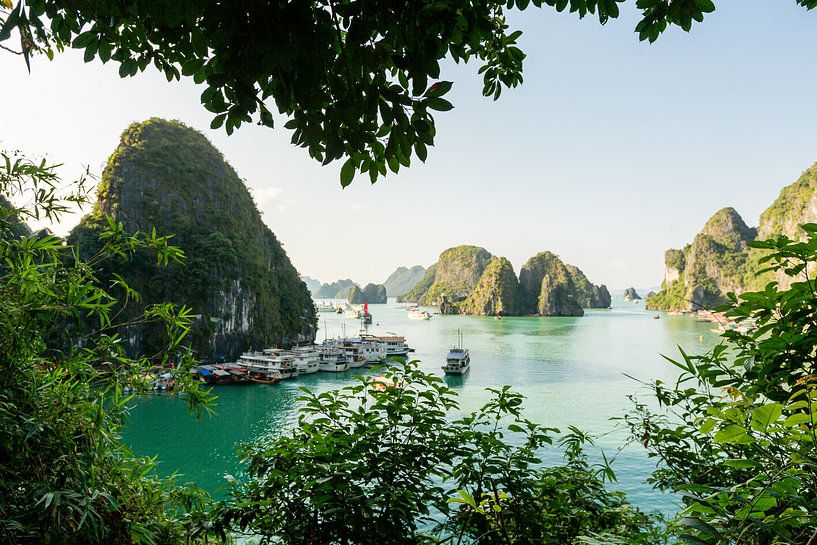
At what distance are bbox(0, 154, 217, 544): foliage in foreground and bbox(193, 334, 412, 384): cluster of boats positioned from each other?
23502mm

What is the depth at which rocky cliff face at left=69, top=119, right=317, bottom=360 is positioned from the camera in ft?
114

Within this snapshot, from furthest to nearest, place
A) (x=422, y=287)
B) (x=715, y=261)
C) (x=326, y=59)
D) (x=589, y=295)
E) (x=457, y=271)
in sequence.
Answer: (x=422, y=287)
(x=457, y=271)
(x=589, y=295)
(x=715, y=261)
(x=326, y=59)

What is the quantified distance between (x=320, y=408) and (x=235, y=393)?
2457 centimetres

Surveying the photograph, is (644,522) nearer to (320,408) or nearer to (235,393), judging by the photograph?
(320,408)

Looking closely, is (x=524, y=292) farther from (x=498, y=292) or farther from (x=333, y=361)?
(x=333, y=361)

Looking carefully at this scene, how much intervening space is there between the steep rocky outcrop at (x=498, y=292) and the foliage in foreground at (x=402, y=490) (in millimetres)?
84157

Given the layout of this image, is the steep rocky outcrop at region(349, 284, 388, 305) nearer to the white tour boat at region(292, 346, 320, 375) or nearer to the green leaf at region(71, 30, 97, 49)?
the white tour boat at region(292, 346, 320, 375)

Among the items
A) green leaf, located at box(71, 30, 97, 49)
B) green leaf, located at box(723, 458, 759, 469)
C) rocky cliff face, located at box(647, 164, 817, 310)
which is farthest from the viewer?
rocky cliff face, located at box(647, 164, 817, 310)

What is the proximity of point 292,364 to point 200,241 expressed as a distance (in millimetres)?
18273

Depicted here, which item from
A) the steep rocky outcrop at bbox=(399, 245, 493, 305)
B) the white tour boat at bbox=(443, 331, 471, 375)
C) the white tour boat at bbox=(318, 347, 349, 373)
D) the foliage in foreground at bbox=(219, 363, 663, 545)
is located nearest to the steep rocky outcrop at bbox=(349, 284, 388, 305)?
the steep rocky outcrop at bbox=(399, 245, 493, 305)

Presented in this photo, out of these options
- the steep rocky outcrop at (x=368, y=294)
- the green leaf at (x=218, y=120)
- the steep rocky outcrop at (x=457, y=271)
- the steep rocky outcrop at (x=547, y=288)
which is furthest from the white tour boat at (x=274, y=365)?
the steep rocky outcrop at (x=368, y=294)

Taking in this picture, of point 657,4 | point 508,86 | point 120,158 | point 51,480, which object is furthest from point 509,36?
point 120,158

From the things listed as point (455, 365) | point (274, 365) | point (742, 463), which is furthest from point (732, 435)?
point (274, 365)

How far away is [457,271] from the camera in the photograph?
→ 126 meters
